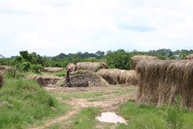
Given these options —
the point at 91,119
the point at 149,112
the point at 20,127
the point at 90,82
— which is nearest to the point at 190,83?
the point at 149,112

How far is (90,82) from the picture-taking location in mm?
17078

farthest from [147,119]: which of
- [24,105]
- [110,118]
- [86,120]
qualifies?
[24,105]

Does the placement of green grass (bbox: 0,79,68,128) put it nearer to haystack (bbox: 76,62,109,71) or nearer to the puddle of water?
the puddle of water

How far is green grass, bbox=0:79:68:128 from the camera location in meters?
5.84

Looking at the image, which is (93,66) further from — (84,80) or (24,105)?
(24,105)

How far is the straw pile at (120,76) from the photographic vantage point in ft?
50.8

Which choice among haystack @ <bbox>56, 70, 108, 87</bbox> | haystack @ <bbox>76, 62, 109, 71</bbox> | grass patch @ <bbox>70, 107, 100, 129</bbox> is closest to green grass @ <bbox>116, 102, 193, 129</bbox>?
grass patch @ <bbox>70, 107, 100, 129</bbox>

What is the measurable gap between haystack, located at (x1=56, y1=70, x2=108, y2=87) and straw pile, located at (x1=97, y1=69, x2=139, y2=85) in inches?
36.5

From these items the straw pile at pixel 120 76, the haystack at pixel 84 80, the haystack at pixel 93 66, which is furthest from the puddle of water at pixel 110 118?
the haystack at pixel 93 66

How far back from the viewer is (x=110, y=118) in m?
7.24

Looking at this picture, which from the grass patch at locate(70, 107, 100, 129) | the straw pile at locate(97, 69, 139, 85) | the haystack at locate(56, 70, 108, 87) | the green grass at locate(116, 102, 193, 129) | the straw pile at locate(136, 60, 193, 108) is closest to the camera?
the green grass at locate(116, 102, 193, 129)

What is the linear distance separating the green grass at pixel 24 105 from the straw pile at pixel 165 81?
3.46 metres

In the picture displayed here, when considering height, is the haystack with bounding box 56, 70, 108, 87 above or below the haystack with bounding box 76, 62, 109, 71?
below

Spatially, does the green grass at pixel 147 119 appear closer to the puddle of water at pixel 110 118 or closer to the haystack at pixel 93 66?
the puddle of water at pixel 110 118
